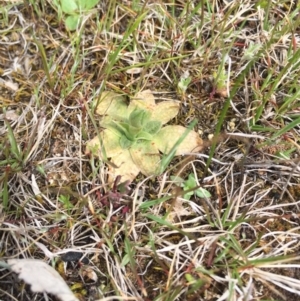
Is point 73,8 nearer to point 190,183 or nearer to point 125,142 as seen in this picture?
point 125,142

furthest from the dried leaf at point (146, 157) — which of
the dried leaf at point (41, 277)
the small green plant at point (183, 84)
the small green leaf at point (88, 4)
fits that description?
the small green leaf at point (88, 4)

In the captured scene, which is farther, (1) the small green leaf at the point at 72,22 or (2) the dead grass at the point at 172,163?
(1) the small green leaf at the point at 72,22

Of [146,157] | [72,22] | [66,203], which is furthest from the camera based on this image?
[72,22]

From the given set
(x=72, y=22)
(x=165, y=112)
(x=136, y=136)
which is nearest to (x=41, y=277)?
(x=136, y=136)

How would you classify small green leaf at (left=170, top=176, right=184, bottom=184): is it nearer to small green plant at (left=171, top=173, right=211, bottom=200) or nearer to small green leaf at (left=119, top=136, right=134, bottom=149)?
small green plant at (left=171, top=173, right=211, bottom=200)

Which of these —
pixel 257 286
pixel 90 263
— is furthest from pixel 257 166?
pixel 90 263

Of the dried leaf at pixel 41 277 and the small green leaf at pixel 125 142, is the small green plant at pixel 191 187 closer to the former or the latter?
the small green leaf at pixel 125 142

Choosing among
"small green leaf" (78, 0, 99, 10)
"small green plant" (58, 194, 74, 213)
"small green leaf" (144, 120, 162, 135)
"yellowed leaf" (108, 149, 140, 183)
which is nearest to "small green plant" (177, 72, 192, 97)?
"small green leaf" (144, 120, 162, 135)
